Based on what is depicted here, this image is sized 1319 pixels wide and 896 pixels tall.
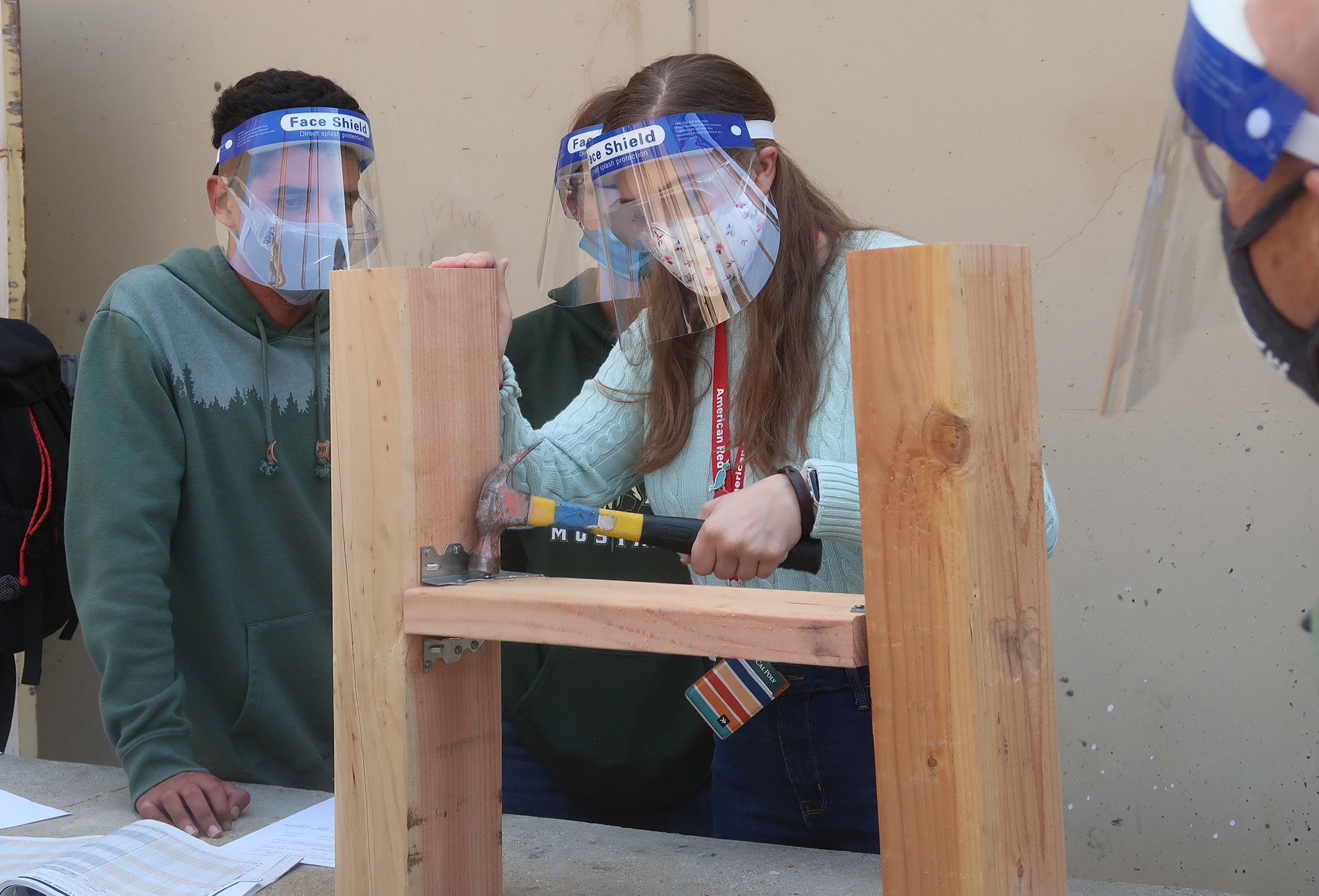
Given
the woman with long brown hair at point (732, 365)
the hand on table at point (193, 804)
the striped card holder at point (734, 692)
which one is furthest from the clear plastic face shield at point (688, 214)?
the hand on table at point (193, 804)

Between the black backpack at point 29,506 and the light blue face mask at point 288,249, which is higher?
the light blue face mask at point 288,249

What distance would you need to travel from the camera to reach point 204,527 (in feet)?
5.16

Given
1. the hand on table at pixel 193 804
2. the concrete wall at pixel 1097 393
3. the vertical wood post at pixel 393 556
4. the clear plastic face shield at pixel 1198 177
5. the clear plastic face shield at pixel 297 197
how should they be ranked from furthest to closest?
the concrete wall at pixel 1097 393
the clear plastic face shield at pixel 297 197
the hand on table at pixel 193 804
the vertical wood post at pixel 393 556
the clear plastic face shield at pixel 1198 177

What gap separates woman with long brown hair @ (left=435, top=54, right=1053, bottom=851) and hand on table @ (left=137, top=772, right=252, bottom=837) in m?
0.59

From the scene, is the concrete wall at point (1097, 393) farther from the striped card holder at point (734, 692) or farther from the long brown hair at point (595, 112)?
the striped card holder at point (734, 692)

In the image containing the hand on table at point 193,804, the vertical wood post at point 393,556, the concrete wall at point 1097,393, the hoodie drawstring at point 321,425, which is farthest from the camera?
the concrete wall at point 1097,393

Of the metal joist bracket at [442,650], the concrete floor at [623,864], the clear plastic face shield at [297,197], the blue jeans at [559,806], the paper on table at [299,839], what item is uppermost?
Answer: the clear plastic face shield at [297,197]

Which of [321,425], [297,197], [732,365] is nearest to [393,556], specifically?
[732,365]

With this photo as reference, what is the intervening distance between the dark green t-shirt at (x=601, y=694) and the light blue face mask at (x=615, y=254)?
0.54m

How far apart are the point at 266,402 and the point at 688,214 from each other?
0.86 meters

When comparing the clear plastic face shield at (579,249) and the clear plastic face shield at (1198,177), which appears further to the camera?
the clear plastic face shield at (579,249)

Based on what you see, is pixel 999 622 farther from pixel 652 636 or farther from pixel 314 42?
pixel 314 42

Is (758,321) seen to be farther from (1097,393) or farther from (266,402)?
(1097,393)

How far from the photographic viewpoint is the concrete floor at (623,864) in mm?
1095
